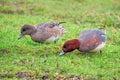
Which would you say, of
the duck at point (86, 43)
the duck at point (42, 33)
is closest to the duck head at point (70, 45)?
the duck at point (86, 43)

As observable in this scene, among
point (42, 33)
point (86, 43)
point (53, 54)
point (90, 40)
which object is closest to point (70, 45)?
point (86, 43)

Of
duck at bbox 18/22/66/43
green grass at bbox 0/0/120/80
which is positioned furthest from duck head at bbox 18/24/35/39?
green grass at bbox 0/0/120/80

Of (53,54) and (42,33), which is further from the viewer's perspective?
(42,33)

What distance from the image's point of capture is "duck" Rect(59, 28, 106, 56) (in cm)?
866

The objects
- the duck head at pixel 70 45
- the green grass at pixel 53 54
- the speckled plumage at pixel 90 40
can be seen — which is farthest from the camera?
the speckled plumage at pixel 90 40

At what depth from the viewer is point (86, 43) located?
8.80 m

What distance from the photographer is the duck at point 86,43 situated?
8.66 m

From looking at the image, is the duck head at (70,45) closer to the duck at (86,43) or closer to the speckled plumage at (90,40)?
the duck at (86,43)

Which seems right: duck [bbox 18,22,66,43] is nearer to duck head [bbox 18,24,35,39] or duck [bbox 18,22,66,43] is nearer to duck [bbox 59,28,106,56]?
duck head [bbox 18,24,35,39]

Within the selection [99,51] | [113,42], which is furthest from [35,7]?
[99,51]

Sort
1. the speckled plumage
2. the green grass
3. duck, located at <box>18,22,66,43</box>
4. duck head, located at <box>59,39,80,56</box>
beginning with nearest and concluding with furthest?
the green grass → duck head, located at <box>59,39,80,56</box> → the speckled plumage → duck, located at <box>18,22,66,43</box>

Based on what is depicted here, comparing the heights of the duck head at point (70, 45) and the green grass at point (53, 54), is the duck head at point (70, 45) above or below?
above

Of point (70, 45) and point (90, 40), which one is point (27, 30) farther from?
point (90, 40)

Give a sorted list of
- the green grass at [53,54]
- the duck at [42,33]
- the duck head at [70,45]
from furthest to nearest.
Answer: the duck at [42,33] < the duck head at [70,45] < the green grass at [53,54]
